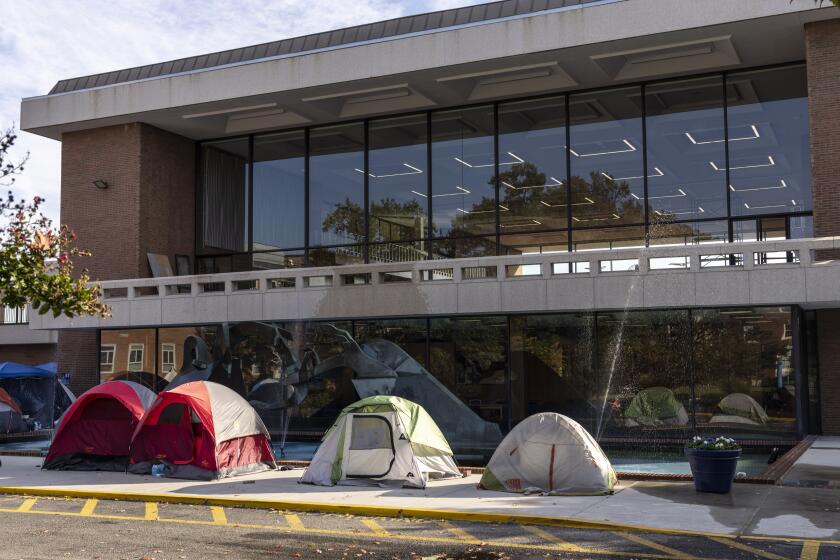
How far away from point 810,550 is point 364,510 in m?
6.04

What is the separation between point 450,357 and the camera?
2514 centimetres

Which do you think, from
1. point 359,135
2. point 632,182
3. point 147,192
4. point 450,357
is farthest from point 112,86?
point 632,182

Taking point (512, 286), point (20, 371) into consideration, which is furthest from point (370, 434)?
point (20, 371)

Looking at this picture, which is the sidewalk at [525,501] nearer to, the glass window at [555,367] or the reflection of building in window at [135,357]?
the glass window at [555,367]

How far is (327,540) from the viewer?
11336 millimetres

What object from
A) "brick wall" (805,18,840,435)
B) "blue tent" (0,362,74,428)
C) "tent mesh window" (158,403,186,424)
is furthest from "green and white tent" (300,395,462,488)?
"blue tent" (0,362,74,428)

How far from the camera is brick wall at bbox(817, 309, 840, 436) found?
867 inches

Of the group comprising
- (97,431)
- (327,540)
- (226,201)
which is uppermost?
(226,201)

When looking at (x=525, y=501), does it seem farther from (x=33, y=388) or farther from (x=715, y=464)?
(x=33, y=388)

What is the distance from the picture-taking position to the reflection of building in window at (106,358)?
28.8 metres

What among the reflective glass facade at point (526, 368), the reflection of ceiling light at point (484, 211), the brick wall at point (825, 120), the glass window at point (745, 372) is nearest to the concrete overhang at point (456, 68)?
the brick wall at point (825, 120)

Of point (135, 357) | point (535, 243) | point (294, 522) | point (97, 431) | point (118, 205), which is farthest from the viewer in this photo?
point (118, 205)

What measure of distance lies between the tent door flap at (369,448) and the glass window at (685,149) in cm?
1213

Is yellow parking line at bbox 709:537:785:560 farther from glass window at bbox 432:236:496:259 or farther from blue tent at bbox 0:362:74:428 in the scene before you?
blue tent at bbox 0:362:74:428
